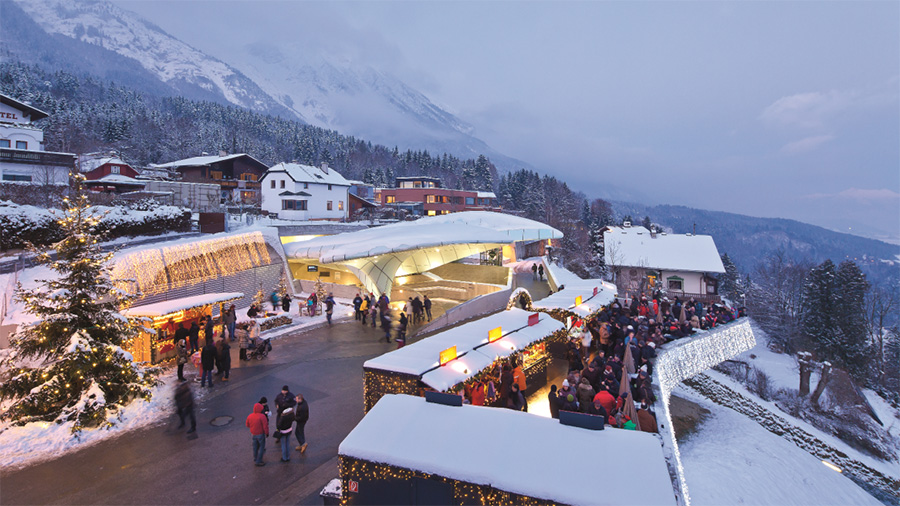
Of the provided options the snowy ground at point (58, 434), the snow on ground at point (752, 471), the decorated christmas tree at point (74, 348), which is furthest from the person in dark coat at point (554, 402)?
the snow on ground at point (752, 471)

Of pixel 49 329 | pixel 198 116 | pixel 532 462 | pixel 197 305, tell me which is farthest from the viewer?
pixel 198 116


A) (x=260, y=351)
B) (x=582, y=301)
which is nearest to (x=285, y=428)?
(x=260, y=351)

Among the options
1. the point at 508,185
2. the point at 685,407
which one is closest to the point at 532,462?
the point at 685,407

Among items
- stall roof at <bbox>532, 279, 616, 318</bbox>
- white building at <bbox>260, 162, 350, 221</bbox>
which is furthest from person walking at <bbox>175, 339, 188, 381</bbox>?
white building at <bbox>260, 162, 350, 221</bbox>

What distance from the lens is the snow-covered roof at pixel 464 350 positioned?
30.1ft

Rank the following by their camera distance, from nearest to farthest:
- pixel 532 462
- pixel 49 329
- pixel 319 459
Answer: pixel 532 462 → pixel 319 459 → pixel 49 329

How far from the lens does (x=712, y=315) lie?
2103 centimetres

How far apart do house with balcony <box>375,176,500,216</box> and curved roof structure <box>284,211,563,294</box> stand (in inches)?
1376

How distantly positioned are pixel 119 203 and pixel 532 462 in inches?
935

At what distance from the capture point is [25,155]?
1004 inches

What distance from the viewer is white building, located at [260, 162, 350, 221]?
147 ft

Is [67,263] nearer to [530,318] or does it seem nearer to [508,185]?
A: [530,318]

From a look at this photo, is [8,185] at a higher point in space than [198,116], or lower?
lower

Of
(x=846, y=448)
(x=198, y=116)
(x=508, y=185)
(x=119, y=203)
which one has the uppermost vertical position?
(x=198, y=116)
